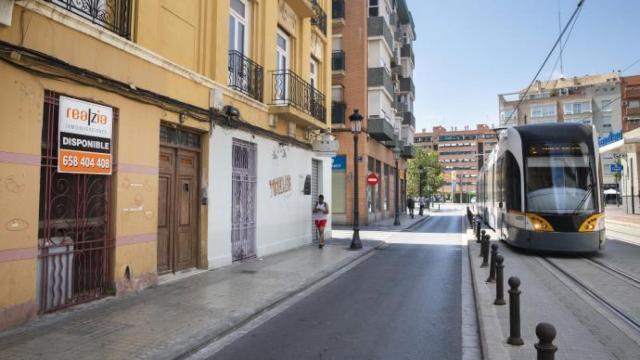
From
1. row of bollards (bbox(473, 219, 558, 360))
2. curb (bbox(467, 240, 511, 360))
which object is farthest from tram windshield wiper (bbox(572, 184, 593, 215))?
curb (bbox(467, 240, 511, 360))

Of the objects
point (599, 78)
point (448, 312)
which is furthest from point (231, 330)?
point (599, 78)

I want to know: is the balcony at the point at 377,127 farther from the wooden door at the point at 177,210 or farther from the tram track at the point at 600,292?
the wooden door at the point at 177,210

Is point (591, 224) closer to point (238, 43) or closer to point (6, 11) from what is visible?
point (238, 43)

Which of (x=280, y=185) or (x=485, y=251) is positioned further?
(x=280, y=185)

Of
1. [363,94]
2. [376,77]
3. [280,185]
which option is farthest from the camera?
[376,77]

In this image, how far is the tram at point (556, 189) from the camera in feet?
39.2

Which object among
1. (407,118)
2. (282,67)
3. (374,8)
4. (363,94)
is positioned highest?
(374,8)

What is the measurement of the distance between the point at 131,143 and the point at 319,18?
1216 centimetres

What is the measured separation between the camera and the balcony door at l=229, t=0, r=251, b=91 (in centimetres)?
1170

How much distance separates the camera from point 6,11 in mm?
5355

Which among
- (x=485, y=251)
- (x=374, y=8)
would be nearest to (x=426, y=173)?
(x=374, y=8)

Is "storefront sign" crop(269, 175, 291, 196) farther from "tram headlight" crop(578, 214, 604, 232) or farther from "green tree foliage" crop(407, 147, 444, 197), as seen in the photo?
"green tree foliage" crop(407, 147, 444, 197)

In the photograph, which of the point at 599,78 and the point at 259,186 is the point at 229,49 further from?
the point at 599,78

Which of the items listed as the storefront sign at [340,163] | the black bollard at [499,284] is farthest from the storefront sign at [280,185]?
the storefront sign at [340,163]
